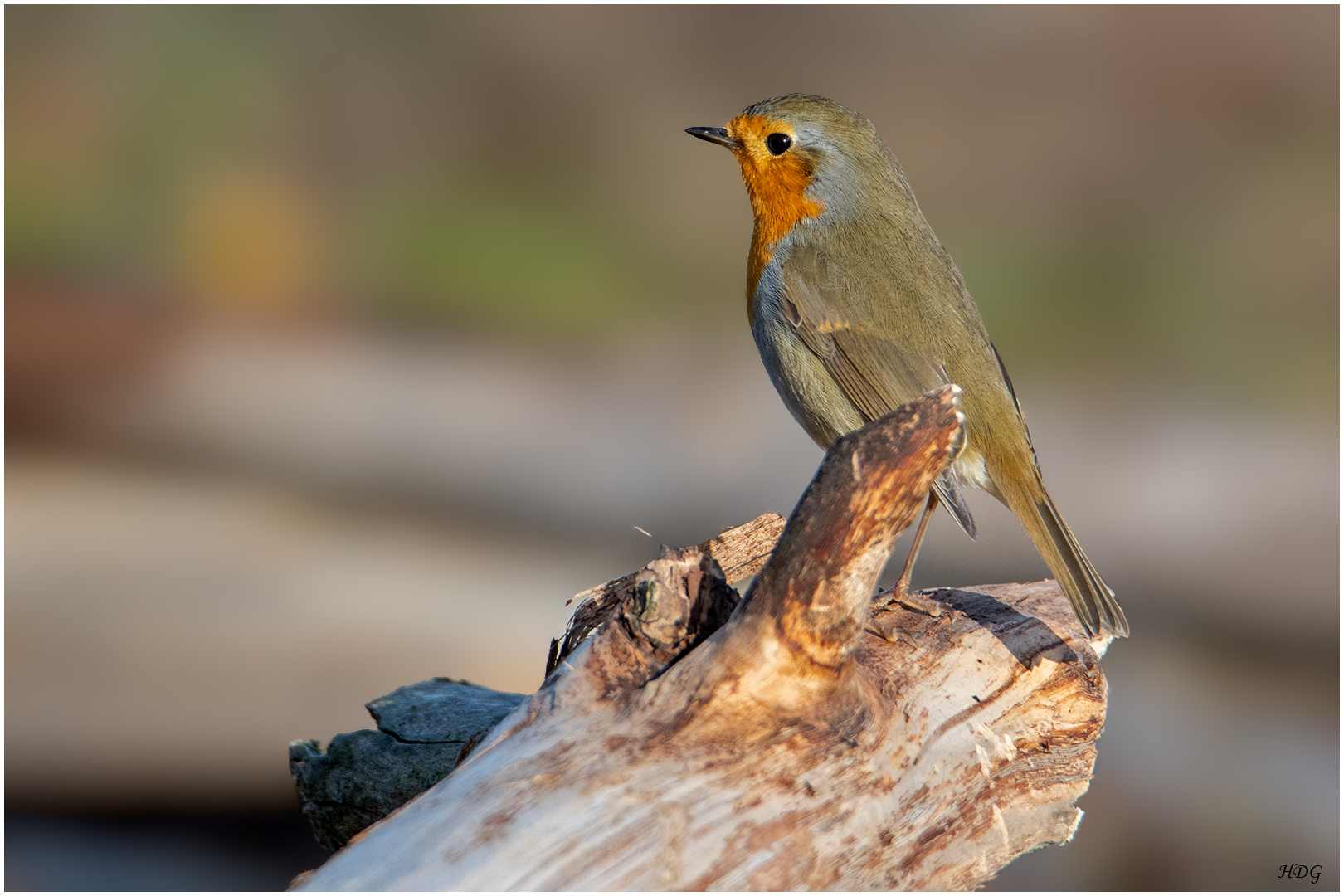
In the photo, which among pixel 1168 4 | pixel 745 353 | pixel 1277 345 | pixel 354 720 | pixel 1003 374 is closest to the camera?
pixel 1003 374

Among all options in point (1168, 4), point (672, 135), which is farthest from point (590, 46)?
point (1168, 4)

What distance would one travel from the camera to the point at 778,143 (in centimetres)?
308

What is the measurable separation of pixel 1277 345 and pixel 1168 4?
9.07ft

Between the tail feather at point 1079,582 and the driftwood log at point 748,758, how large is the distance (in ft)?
1.52

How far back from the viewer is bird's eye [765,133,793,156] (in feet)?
10.1

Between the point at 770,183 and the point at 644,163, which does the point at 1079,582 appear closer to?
the point at 770,183

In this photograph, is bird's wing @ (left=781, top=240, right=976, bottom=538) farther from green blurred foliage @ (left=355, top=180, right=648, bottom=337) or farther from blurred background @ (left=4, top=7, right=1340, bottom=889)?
green blurred foliage @ (left=355, top=180, right=648, bottom=337)

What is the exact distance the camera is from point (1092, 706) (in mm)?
2418

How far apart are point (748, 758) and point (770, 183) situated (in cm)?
180

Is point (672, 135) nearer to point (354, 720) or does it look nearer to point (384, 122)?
point (384, 122)

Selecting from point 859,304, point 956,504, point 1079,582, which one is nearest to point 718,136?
point 859,304

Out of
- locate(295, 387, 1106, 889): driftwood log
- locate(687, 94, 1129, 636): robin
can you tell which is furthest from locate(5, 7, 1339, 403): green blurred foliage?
locate(295, 387, 1106, 889): driftwood log

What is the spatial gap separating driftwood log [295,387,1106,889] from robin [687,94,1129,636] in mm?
672

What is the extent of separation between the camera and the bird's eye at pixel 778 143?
3.07 m
